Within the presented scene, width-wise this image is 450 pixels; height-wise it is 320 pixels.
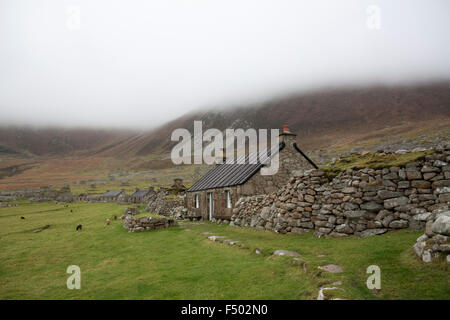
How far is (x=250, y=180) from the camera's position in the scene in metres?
23.1

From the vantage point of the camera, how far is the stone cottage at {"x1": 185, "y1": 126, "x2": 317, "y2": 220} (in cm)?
2319

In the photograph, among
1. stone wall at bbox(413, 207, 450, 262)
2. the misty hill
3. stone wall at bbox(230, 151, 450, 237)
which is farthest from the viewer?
the misty hill

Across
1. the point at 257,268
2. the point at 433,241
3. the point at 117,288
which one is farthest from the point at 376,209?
the point at 117,288

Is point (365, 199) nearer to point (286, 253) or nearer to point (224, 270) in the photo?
point (286, 253)

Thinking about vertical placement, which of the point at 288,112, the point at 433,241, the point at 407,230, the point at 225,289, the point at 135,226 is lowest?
the point at 135,226

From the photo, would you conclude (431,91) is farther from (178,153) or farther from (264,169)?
(264,169)

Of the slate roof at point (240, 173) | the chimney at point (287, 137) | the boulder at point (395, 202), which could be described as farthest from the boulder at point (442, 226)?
the chimney at point (287, 137)

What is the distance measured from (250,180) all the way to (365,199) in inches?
462

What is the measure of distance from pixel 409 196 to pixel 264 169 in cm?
1305

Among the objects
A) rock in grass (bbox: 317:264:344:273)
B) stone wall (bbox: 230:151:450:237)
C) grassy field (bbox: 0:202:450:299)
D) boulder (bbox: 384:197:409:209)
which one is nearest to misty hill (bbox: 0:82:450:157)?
stone wall (bbox: 230:151:450:237)

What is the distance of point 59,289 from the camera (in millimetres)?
9555

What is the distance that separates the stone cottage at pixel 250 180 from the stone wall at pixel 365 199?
301 inches

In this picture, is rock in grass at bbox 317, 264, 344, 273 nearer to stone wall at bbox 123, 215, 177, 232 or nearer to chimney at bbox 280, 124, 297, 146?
stone wall at bbox 123, 215, 177, 232

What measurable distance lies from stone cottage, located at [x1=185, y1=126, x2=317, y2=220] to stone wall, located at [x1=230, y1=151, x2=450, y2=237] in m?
7.64
